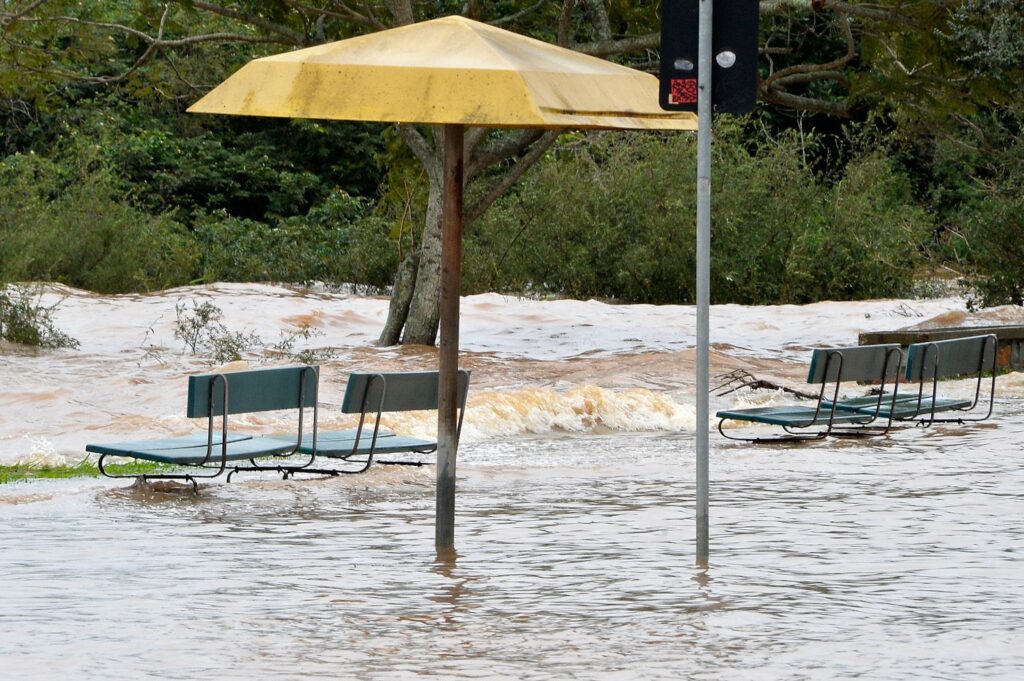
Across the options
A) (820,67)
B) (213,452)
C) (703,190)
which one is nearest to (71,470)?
(213,452)

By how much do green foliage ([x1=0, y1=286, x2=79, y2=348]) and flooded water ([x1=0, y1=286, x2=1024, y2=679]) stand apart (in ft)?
18.9

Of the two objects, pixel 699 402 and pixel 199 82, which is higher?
pixel 199 82

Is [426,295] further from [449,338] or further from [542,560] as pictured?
[542,560]

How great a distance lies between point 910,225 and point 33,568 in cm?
2428

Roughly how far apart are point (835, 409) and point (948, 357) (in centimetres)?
131

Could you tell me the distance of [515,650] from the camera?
643 centimetres

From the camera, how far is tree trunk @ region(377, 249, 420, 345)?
23.8 meters

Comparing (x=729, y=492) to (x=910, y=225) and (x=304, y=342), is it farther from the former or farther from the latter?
(x=910, y=225)

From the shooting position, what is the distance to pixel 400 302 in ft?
78.5

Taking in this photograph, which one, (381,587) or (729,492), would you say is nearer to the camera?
(381,587)

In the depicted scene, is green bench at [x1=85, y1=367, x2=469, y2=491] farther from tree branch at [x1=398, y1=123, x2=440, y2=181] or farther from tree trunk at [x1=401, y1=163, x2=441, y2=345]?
tree trunk at [x1=401, y1=163, x2=441, y2=345]

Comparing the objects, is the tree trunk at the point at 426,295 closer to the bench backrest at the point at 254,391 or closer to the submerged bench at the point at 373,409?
the submerged bench at the point at 373,409

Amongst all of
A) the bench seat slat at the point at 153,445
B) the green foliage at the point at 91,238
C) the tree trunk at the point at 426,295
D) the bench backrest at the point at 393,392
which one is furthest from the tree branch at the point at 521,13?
the bench seat slat at the point at 153,445

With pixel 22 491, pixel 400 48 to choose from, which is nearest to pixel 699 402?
pixel 400 48
